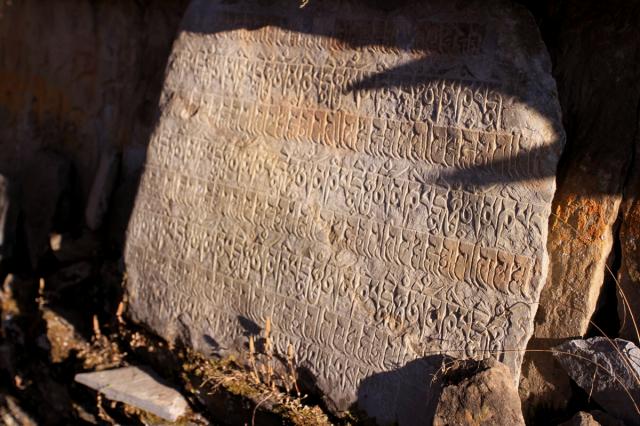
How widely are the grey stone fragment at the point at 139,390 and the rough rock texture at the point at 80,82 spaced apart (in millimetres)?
1379

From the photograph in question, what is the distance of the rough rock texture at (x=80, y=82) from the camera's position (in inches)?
219

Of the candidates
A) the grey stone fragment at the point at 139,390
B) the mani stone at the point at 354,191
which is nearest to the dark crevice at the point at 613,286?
the mani stone at the point at 354,191

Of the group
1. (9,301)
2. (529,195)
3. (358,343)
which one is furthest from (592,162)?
(9,301)

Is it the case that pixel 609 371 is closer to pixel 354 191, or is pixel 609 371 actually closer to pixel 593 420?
pixel 593 420

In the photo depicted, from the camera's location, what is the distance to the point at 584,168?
11.5ft

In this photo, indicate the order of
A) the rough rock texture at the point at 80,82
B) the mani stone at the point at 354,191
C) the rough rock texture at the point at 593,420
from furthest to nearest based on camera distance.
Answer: the rough rock texture at the point at 80,82 → the mani stone at the point at 354,191 → the rough rock texture at the point at 593,420

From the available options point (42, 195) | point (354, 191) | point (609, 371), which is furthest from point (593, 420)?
point (42, 195)

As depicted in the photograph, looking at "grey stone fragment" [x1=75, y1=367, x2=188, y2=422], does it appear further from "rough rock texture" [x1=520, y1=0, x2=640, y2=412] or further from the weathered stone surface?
"rough rock texture" [x1=520, y1=0, x2=640, y2=412]

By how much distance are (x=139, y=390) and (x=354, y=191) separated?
1758mm

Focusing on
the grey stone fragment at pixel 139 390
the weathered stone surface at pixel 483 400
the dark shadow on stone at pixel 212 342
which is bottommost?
the grey stone fragment at pixel 139 390

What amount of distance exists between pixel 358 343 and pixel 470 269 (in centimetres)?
71

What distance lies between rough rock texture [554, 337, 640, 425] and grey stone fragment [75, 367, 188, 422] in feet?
7.11

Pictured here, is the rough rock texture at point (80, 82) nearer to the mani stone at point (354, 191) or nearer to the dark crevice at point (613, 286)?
the mani stone at point (354, 191)

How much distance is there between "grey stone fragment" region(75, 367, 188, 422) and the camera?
4.23m
